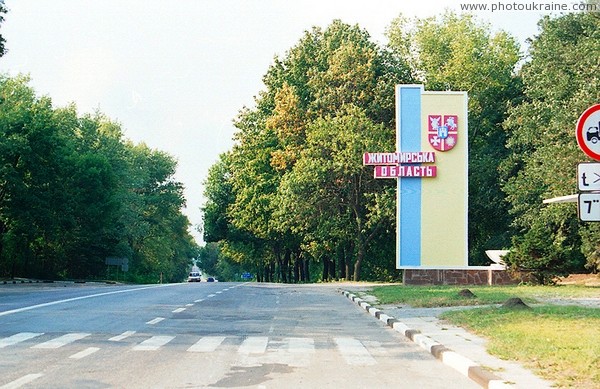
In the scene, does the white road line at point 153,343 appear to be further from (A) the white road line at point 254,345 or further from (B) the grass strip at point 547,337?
(B) the grass strip at point 547,337

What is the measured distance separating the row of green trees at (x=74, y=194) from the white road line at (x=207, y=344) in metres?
39.4

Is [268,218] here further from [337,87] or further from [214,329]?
[214,329]

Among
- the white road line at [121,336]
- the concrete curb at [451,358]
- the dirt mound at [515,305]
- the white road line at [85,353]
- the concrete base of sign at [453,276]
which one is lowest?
the white road line at [85,353]

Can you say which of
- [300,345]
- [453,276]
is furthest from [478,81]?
[300,345]

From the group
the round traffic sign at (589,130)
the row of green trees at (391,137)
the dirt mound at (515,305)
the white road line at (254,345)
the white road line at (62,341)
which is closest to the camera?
the round traffic sign at (589,130)

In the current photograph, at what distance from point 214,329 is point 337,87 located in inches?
1426

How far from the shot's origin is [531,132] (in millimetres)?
44094

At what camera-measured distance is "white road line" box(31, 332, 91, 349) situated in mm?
13062

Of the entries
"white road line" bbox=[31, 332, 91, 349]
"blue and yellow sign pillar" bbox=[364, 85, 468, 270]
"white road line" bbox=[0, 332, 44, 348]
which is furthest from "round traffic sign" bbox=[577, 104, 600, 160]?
"blue and yellow sign pillar" bbox=[364, 85, 468, 270]

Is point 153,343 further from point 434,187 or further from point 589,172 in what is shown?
point 434,187

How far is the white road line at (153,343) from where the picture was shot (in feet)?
43.0

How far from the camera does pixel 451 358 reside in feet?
38.3

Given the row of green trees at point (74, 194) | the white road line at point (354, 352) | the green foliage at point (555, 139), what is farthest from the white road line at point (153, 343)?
the row of green trees at point (74, 194)

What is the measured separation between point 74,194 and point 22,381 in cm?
5283
